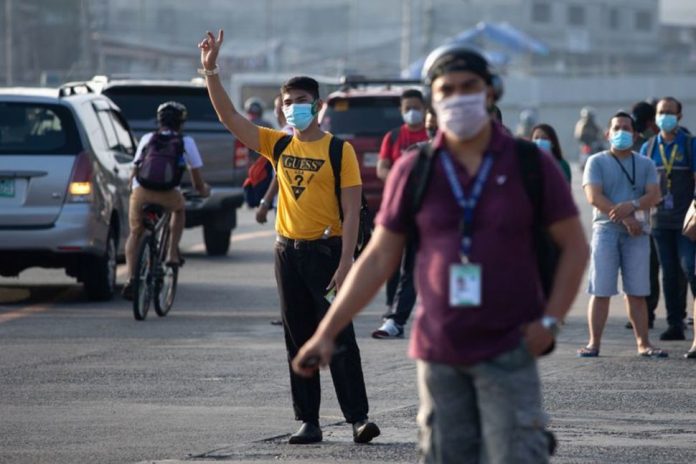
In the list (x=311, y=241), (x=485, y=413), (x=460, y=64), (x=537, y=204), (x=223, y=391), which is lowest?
(x=223, y=391)

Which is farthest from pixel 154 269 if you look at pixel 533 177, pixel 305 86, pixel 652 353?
pixel 533 177

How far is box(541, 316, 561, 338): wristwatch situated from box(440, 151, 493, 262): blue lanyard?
30 centimetres

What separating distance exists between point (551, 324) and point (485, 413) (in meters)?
0.34

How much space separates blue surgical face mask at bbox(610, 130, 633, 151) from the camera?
12.5m

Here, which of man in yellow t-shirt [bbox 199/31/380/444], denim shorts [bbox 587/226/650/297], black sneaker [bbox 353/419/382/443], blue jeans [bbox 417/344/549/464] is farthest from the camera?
denim shorts [bbox 587/226/650/297]

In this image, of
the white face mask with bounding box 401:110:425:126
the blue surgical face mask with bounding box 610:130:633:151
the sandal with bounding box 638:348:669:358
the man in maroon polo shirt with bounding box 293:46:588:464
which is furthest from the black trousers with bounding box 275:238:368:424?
the white face mask with bounding box 401:110:425:126

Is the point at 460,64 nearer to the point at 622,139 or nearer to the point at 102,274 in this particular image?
the point at 622,139

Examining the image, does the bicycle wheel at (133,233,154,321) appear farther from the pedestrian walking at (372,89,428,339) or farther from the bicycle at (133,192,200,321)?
the pedestrian walking at (372,89,428,339)

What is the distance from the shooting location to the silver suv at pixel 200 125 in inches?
798

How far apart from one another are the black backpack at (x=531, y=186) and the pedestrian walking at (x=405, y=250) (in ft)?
25.8

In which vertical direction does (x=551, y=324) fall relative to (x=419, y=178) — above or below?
below

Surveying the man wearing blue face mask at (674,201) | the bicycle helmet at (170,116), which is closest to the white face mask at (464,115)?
the man wearing blue face mask at (674,201)

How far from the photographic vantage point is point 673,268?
14000mm

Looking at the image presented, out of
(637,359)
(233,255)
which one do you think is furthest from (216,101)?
(233,255)
